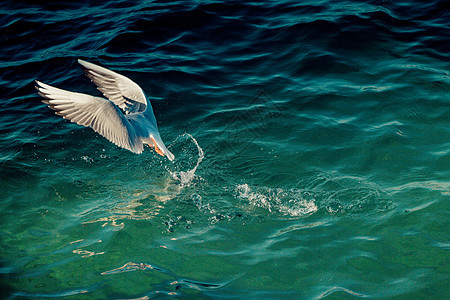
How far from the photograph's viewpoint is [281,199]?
20.2ft

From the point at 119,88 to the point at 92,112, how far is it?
1.52 metres

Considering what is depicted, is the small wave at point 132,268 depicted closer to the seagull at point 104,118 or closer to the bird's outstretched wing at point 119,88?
the seagull at point 104,118

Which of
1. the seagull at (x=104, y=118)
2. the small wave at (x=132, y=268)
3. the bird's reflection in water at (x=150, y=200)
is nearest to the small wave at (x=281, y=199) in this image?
the bird's reflection in water at (x=150, y=200)

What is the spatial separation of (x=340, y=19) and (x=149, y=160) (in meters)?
5.28

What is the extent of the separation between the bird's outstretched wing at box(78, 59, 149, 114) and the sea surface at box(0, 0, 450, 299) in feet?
2.28

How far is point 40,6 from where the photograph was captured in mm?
12250

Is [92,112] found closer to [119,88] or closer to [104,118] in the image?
[104,118]

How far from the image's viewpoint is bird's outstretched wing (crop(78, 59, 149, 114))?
24.5 ft

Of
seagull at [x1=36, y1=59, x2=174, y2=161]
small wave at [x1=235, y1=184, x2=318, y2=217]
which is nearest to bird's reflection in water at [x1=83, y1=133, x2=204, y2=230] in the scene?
seagull at [x1=36, y1=59, x2=174, y2=161]

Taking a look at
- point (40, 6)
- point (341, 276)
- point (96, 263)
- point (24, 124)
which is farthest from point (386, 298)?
point (40, 6)

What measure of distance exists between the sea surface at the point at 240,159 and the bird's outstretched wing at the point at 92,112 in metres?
0.89

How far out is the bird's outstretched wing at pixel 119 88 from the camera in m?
7.47

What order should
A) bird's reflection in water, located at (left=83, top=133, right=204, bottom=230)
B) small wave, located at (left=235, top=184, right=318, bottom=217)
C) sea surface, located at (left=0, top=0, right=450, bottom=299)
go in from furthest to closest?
bird's reflection in water, located at (left=83, top=133, right=204, bottom=230)
small wave, located at (left=235, top=184, right=318, bottom=217)
sea surface, located at (left=0, top=0, right=450, bottom=299)

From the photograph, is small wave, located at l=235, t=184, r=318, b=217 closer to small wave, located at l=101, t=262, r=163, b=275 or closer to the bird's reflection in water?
the bird's reflection in water
